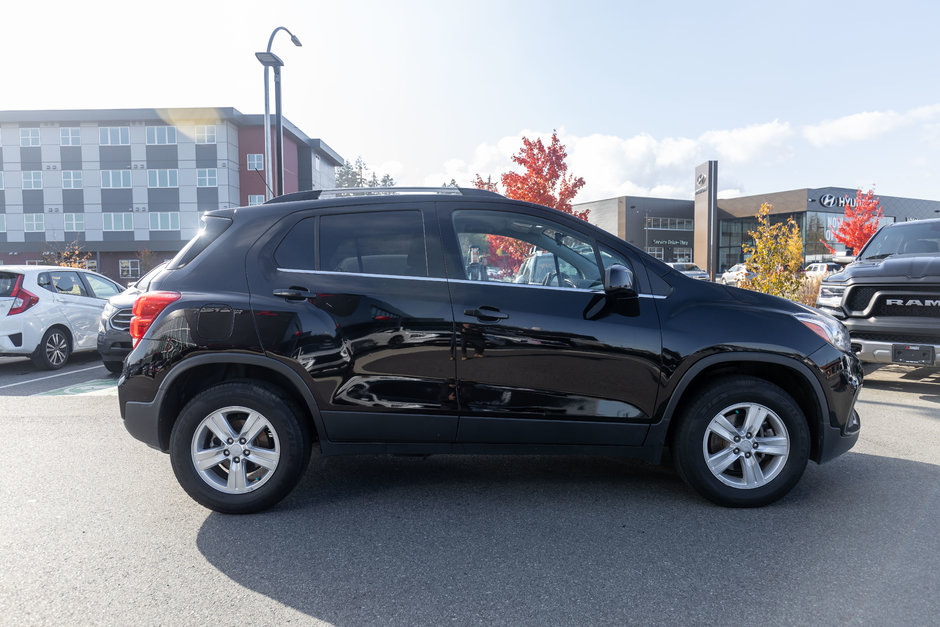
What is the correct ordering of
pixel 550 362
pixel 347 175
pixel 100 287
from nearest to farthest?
1. pixel 550 362
2. pixel 100 287
3. pixel 347 175

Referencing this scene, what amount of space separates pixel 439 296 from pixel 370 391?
0.68 metres

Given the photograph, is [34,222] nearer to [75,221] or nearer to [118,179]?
[75,221]

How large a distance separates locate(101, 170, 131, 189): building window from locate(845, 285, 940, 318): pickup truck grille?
51.5 m

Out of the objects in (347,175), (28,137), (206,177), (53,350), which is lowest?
(53,350)

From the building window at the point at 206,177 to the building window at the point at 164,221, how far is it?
316 cm

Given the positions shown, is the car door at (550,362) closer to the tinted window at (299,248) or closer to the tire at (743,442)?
the tire at (743,442)

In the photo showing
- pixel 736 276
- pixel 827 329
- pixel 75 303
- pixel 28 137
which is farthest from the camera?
pixel 28 137

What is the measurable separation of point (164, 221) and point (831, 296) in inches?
1951

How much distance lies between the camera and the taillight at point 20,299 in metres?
9.34

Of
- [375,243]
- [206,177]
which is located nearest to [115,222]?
[206,177]

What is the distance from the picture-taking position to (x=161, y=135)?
47.8 m

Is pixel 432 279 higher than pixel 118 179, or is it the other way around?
pixel 118 179

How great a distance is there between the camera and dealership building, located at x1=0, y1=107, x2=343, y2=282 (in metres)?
47.4

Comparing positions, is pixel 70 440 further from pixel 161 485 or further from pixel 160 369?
pixel 160 369
